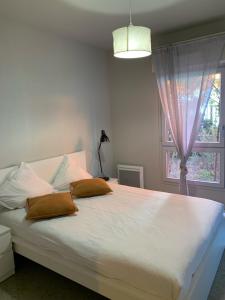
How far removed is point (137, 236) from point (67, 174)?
1531 mm

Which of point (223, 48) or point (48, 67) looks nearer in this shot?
point (223, 48)

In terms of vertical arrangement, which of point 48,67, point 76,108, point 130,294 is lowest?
point 130,294

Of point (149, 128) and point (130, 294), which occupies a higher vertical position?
point (149, 128)

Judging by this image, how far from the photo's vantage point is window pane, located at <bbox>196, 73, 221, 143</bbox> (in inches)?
130

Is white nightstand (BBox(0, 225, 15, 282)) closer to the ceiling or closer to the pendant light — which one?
the pendant light

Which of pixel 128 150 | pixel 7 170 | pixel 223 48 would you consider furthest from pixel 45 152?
pixel 223 48

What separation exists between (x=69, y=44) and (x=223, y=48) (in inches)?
82.2

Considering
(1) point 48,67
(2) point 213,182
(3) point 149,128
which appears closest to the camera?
(1) point 48,67

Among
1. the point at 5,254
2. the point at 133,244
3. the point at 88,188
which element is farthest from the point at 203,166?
the point at 5,254

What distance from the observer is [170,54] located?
11.2ft

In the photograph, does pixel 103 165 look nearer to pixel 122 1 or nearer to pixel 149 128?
pixel 149 128

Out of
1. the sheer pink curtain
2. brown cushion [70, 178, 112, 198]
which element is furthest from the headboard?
the sheer pink curtain

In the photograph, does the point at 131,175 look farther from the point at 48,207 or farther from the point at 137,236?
the point at 137,236

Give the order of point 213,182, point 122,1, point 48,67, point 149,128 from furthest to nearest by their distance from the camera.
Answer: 1. point 149,128
2. point 213,182
3. point 48,67
4. point 122,1
